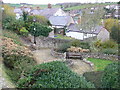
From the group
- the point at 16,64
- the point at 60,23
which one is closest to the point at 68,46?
the point at 16,64

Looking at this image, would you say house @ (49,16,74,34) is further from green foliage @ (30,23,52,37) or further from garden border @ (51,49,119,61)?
garden border @ (51,49,119,61)

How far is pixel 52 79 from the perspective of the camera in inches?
171

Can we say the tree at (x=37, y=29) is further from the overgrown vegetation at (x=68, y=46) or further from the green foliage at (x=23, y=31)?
the overgrown vegetation at (x=68, y=46)

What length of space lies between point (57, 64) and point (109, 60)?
9.56 meters

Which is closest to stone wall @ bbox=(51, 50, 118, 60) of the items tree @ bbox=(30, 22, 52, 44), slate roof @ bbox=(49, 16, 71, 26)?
tree @ bbox=(30, 22, 52, 44)

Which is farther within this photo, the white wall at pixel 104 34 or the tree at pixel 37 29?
Result: the white wall at pixel 104 34

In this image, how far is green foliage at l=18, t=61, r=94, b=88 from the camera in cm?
412

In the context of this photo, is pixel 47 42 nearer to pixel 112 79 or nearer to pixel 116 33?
pixel 116 33

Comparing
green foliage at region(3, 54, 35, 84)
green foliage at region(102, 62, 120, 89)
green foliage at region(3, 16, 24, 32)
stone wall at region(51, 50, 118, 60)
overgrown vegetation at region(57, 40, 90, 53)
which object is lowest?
stone wall at region(51, 50, 118, 60)

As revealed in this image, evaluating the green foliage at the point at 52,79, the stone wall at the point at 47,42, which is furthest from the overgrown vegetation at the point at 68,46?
the green foliage at the point at 52,79

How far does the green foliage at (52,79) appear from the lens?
13.5 ft

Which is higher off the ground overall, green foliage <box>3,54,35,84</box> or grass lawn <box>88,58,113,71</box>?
green foliage <box>3,54,35,84</box>

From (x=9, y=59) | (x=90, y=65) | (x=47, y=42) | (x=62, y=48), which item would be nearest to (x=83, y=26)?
(x=47, y=42)

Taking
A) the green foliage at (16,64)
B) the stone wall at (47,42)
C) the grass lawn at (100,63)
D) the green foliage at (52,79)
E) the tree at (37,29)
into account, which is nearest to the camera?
the green foliage at (52,79)
